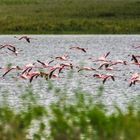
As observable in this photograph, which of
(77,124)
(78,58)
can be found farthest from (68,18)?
(77,124)

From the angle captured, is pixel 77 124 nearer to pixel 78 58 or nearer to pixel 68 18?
pixel 78 58

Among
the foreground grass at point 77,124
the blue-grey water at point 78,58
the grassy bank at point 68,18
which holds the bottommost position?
the grassy bank at point 68,18

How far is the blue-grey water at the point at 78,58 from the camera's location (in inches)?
787

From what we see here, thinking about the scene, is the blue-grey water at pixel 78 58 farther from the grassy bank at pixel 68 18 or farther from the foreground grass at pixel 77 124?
the foreground grass at pixel 77 124

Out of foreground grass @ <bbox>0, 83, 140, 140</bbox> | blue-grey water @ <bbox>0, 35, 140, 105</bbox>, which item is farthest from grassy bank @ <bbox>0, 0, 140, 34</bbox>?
foreground grass @ <bbox>0, 83, 140, 140</bbox>

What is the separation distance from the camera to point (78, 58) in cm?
3434

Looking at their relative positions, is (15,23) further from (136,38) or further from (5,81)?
(5,81)

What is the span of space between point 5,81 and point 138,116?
14.8 meters

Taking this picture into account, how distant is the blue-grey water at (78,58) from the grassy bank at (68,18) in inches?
74.1

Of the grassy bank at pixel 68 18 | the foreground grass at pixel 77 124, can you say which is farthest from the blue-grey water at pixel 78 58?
the foreground grass at pixel 77 124

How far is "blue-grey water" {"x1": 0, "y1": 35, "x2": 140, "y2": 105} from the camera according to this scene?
19998 millimetres

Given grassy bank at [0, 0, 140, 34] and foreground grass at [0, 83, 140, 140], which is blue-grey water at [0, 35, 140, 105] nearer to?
grassy bank at [0, 0, 140, 34]

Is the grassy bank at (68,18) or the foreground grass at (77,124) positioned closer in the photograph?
the foreground grass at (77,124)

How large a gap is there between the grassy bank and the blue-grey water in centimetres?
188
